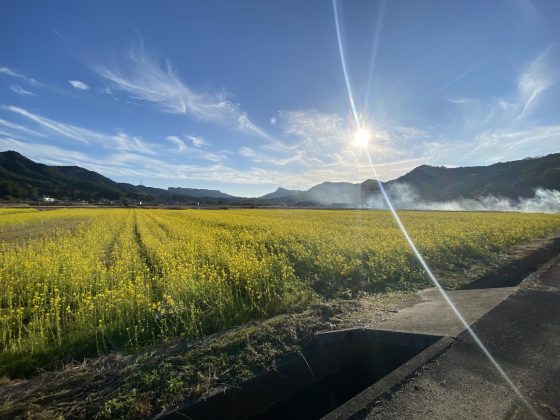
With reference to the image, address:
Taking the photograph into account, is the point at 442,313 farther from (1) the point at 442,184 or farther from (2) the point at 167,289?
(1) the point at 442,184

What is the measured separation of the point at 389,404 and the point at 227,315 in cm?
346

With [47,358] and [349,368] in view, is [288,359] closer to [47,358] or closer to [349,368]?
[349,368]

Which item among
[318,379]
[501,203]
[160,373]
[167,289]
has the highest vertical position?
[501,203]

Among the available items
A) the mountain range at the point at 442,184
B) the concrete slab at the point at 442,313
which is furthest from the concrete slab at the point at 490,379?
the mountain range at the point at 442,184

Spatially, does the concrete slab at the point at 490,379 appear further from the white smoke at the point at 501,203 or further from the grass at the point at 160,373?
the white smoke at the point at 501,203

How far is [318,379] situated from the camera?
4.50m

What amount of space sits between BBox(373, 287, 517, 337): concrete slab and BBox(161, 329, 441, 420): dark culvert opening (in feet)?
0.92

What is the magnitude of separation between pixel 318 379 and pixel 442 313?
7.80 ft

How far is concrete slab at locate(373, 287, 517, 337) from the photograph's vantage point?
181 inches

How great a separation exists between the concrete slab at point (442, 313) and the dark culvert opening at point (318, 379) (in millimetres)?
280

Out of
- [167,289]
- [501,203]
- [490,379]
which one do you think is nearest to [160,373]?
[167,289]

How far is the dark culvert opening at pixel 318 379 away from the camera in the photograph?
3.48m

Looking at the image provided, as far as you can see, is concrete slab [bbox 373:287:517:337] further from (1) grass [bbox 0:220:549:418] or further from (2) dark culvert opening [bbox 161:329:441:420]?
(1) grass [bbox 0:220:549:418]

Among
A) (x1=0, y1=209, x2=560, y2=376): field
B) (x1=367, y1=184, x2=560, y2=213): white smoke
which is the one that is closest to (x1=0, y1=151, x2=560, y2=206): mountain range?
(x1=367, y1=184, x2=560, y2=213): white smoke
